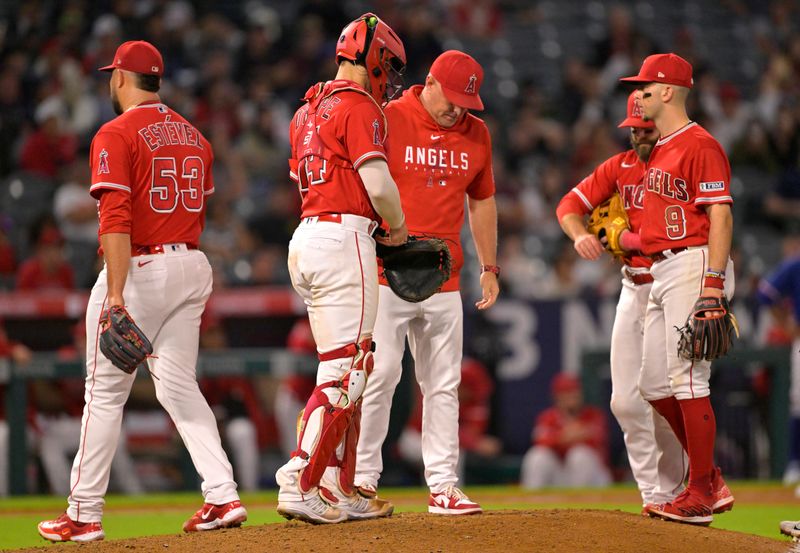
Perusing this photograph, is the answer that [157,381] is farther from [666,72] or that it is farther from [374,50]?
[666,72]

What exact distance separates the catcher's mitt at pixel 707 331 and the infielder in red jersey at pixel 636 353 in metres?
0.57

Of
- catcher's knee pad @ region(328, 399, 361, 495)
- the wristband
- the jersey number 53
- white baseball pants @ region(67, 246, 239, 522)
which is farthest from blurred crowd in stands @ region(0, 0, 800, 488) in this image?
the wristband

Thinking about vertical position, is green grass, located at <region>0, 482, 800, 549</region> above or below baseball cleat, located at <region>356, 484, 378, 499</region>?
below

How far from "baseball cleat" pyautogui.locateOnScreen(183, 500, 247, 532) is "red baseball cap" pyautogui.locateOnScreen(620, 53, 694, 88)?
111 inches

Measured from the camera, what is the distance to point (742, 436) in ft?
32.6

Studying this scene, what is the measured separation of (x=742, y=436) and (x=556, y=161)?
207 inches

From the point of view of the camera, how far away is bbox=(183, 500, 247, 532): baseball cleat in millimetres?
5453

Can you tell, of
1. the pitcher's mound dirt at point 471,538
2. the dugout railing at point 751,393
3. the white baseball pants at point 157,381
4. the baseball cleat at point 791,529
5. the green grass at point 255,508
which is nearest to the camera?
the pitcher's mound dirt at point 471,538

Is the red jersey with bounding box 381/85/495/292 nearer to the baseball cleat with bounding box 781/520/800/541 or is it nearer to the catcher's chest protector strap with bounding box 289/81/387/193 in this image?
the catcher's chest protector strap with bounding box 289/81/387/193

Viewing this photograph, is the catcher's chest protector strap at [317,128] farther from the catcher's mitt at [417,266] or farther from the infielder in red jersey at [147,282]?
the infielder in red jersey at [147,282]

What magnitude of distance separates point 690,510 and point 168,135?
3.10 meters

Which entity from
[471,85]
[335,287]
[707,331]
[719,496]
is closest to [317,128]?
[335,287]

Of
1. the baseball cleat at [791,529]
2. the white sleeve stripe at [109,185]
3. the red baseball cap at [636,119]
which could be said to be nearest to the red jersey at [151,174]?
the white sleeve stripe at [109,185]

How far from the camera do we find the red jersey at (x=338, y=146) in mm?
5031
